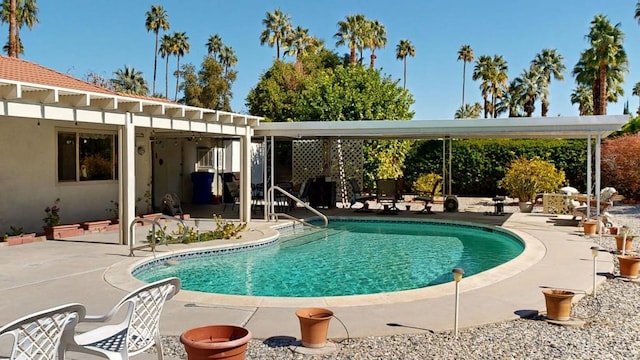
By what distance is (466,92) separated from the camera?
2099 inches

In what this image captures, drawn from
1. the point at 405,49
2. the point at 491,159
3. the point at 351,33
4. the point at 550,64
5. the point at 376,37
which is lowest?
the point at 491,159

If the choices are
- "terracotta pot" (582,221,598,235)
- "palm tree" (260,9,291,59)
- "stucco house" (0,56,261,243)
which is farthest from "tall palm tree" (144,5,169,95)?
"terracotta pot" (582,221,598,235)

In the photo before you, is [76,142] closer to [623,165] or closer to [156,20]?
[623,165]

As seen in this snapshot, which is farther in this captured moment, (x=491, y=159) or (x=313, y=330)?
(x=491, y=159)

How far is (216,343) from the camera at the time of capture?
3.74m

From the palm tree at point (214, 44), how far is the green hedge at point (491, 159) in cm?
3105

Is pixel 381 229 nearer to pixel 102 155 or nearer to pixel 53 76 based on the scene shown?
pixel 102 155

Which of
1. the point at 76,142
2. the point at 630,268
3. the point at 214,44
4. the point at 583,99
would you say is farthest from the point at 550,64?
the point at 76,142

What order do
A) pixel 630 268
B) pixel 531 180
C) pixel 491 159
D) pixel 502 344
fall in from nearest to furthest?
1. pixel 502 344
2. pixel 630 268
3. pixel 531 180
4. pixel 491 159

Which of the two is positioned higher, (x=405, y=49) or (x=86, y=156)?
(x=405, y=49)

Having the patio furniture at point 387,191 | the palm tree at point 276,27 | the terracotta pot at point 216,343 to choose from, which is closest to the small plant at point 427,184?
the patio furniture at point 387,191

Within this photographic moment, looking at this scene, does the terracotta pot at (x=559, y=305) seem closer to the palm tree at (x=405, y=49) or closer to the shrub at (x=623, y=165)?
the shrub at (x=623, y=165)

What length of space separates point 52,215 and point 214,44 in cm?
4068

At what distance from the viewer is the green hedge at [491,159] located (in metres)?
22.4
